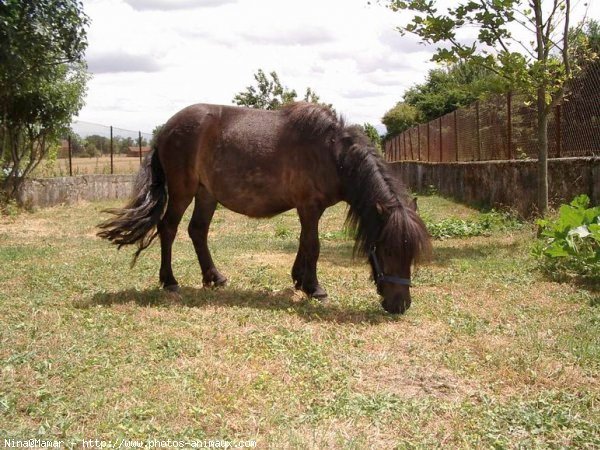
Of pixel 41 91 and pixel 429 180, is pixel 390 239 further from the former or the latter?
pixel 429 180

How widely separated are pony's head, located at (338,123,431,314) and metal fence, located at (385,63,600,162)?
4763 mm

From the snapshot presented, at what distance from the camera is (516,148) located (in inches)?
→ 499

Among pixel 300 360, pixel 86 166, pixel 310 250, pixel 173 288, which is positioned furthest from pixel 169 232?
pixel 86 166

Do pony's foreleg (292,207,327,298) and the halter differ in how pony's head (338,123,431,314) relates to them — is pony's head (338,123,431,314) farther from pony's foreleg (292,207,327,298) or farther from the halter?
pony's foreleg (292,207,327,298)

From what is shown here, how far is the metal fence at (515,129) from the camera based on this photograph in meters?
9.68

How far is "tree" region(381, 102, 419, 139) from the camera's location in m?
43.8

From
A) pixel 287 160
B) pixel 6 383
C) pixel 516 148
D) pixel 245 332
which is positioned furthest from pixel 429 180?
pixel 6 383

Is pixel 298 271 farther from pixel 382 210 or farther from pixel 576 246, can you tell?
pixel 576 246

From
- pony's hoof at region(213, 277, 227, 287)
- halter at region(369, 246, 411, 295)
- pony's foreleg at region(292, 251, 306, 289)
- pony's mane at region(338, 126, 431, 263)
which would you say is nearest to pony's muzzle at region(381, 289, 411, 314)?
halter at region(369, 246, 411, 295)

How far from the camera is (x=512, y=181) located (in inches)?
485

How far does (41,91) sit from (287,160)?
12158 mm

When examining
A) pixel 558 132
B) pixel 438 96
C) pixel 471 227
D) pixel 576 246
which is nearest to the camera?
pixel 576 246

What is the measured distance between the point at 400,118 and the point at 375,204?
4061 centimetres

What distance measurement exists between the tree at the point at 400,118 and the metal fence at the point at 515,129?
22622 millimetres
